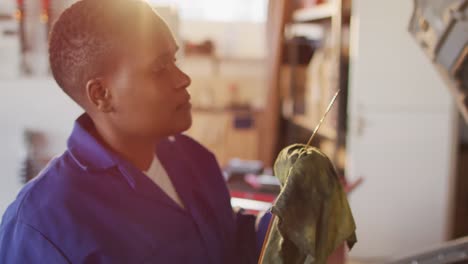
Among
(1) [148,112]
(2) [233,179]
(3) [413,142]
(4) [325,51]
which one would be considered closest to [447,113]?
(3) [413,142]

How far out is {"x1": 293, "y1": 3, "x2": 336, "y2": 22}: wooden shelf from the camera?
2674mm

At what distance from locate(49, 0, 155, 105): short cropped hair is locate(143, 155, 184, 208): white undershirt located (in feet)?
0.69

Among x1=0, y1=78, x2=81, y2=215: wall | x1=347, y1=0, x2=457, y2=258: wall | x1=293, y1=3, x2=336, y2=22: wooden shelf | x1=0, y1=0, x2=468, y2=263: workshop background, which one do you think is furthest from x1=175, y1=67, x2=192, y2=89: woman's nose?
x1=293, y1=3, x2=336, y2=22: wooden shelf

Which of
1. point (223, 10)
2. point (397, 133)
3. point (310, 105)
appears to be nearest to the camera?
point (397, 133)

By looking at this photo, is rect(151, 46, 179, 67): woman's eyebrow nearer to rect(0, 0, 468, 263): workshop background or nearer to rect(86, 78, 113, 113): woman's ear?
rect(86, 78, 113, 113): woman's ear

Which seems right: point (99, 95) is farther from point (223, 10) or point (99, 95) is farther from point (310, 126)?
point (223, 10)

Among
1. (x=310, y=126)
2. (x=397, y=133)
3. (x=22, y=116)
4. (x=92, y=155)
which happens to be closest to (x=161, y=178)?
(x=92, y=155)

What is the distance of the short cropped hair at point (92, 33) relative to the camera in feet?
2.72

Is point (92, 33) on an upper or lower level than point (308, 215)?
upper

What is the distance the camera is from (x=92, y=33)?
2.72ft

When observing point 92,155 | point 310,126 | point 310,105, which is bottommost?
point 310,126

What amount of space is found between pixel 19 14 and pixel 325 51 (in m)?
1.60

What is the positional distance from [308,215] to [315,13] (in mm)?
2354

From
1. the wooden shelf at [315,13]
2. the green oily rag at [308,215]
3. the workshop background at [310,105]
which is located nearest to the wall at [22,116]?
the workshop background at [310,105]
